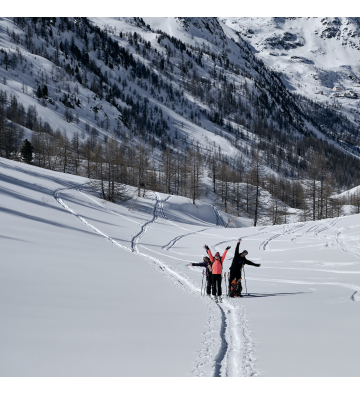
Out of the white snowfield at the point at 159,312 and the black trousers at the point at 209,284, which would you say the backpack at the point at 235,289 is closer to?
the white snowfield at the point at 159,312

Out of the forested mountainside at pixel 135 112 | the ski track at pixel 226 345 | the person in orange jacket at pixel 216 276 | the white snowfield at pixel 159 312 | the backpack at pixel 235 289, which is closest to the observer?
the white snowfield at pixel 159 312

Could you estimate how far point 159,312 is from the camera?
6480 millimetres

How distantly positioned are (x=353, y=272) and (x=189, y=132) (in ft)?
487

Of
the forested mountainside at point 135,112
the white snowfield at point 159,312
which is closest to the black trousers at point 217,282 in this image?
the white snowfield at point 159,312

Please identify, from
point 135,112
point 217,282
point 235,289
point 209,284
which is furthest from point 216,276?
point 135,112

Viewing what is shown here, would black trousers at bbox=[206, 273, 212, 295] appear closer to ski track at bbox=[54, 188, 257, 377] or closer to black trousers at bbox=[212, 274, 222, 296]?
black trousers at bbox=[212, 274, 222, 296]

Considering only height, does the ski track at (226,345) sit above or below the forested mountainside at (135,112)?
below

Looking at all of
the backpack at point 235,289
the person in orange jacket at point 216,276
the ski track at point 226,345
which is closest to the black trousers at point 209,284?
the person in orange jacket at point 216,276

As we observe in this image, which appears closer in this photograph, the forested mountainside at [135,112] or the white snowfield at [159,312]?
the white snowfield at [159,312]

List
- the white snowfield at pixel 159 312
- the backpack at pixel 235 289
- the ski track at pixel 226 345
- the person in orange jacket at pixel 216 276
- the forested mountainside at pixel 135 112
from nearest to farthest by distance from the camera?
the white snowfield at pixel 159 312, the ski track at pixel 226 345, the person in orange jacket at pixel 216 276, the backpack at pixel 235 289, the forested mountainside at pixel 135 112

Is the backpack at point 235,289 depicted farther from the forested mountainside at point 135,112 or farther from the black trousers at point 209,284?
the forested mountainside at point 135,112

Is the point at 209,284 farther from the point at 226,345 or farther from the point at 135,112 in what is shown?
the point at 135,112

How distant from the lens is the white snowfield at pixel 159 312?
3.98 m

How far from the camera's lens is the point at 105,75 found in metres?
162
